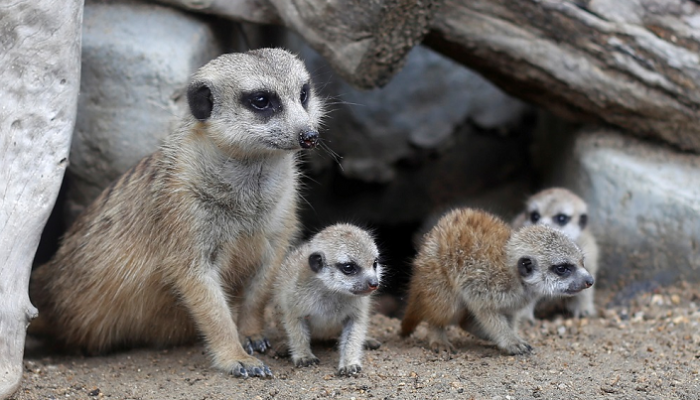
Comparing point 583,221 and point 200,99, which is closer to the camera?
point 200,99

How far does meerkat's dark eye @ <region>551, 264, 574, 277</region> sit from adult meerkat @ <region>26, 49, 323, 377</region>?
1.61m

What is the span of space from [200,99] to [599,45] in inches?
120

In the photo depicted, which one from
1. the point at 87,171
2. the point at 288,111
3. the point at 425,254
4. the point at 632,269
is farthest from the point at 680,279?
the point at 87,171

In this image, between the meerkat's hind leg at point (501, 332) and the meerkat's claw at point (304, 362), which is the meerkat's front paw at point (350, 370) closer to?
the meerkat's claw at point (304, 362)

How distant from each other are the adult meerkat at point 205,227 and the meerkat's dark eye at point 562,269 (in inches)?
63.6

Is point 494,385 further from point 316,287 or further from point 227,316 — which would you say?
point 227,316

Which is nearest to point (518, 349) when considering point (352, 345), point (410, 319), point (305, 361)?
point (410, 319)

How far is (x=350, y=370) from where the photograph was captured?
4141 millimetres

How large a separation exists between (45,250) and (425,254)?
329cm

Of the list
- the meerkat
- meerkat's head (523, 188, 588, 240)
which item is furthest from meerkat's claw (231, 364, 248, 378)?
meerkat's head (523, 188, 588, 240)

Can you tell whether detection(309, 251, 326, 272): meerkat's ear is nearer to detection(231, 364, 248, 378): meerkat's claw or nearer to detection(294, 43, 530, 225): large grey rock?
detection(231, 364, 248, 378): meerkat's claw

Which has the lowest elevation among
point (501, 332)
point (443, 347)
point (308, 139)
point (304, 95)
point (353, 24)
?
point (443, 347)

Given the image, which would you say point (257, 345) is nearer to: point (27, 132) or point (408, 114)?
point (27, 132)

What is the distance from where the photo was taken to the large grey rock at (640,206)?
5.67m
